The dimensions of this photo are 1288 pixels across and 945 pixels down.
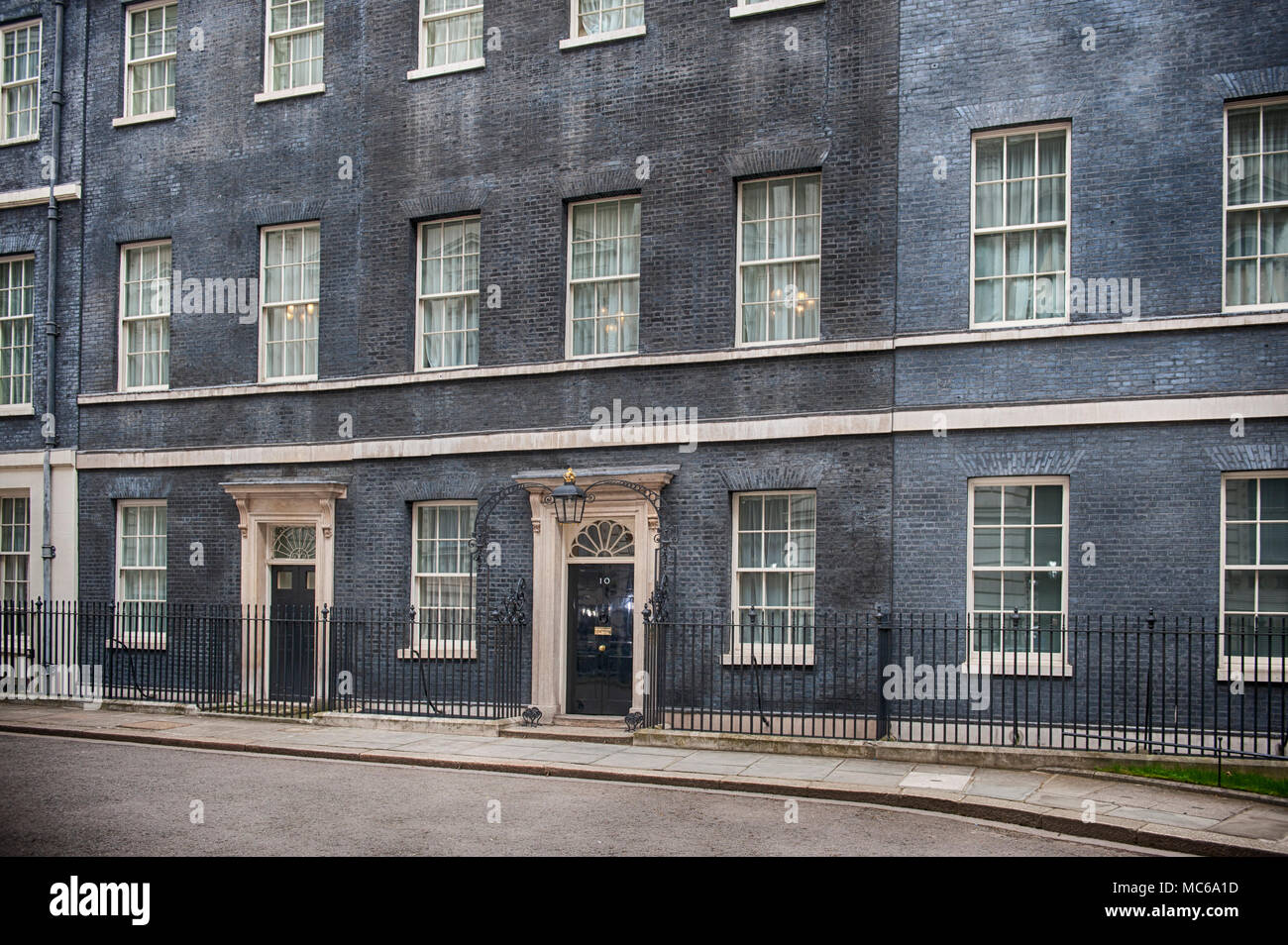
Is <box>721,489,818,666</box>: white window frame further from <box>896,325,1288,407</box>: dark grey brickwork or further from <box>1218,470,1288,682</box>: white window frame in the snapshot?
<box>1218,470,1288,682</box>: white window frame

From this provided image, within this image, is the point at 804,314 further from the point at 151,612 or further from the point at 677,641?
the point at 151,612

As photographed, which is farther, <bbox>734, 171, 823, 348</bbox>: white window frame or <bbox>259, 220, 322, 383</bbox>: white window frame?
<bbox>259, 220, 322, 383</bbox>: white window frame

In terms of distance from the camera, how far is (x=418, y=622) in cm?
1659

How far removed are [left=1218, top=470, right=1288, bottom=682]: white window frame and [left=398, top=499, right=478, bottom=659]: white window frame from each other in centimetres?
942

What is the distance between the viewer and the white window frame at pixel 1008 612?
1382cm

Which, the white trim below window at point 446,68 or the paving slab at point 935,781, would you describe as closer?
the paving slab at point 935,781

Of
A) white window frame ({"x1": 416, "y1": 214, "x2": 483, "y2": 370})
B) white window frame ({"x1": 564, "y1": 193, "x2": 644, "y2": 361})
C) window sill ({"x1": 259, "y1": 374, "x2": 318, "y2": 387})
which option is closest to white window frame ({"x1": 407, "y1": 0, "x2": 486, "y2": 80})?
white window frame ({"x1": 416, "y1": 214, "x2": 483, "y2": 370})

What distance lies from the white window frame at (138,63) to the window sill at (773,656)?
13.5 m

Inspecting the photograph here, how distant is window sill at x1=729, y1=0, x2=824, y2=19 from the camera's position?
1561cm

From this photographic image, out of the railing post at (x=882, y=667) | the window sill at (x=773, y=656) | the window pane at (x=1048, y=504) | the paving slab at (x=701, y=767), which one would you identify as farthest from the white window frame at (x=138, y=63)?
the window pane at (x=1048, y=504)

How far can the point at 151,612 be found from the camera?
1986 centimetres

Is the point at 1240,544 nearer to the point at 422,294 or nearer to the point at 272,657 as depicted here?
the point at 422,294

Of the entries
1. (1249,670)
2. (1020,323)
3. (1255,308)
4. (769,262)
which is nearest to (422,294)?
(769,262)

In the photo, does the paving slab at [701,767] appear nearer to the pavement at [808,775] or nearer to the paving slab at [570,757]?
the pavement at [808,775]
